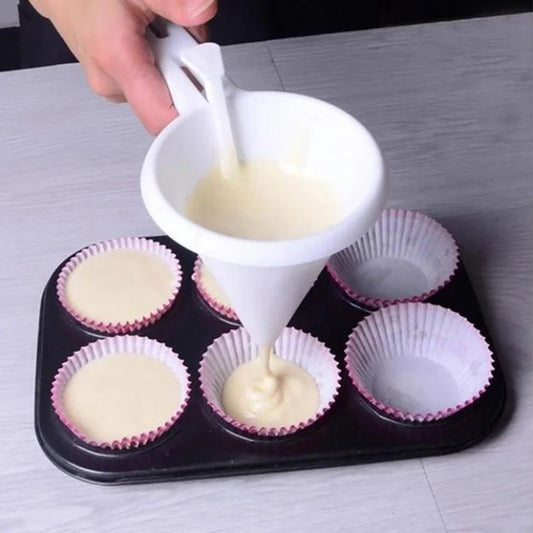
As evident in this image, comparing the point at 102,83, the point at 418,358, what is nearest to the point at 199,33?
the point at 102,83

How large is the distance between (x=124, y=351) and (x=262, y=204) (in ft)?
0.63

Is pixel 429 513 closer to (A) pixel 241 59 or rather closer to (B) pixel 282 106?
(B) pixel 282 106

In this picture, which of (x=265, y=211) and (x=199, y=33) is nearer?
(x=265, y=211)

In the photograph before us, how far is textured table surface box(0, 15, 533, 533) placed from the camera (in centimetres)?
61

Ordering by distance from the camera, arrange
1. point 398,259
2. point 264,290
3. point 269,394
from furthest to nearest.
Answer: point 398,259, point 269,394, point 264,290

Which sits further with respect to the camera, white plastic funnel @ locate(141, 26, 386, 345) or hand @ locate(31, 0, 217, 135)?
hand @ locate(31, 0, 217, 135)

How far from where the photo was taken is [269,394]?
0.65 metres

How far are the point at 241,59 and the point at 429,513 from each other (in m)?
0.50

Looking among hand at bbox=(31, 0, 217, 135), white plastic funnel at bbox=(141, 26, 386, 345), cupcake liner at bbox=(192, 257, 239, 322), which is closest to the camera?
white plastic funnel at bbox=(141, 26, 386, 345)

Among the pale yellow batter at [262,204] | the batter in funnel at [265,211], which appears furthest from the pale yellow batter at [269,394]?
the pale yellow batter at [262,204]

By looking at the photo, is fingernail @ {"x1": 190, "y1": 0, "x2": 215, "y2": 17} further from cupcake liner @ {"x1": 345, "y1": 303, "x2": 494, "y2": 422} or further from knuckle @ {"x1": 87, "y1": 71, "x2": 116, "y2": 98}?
cupcake liner @ {"x1": 345, "y1": 303, "x2": 494, "y2": 422}

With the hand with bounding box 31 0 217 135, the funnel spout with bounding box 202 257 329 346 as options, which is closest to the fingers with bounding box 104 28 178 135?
the hand with bounding box 31 0 217 135

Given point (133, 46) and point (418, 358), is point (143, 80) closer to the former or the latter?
point (133, 46)

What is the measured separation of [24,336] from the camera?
0.71 metres
